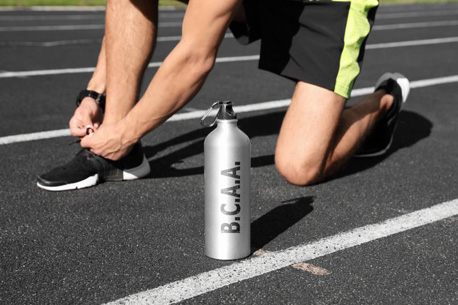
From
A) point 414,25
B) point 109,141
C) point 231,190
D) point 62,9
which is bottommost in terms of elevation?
point 62,9

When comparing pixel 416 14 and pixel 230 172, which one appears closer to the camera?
pixel 230 172

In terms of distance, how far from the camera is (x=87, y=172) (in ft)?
11.1

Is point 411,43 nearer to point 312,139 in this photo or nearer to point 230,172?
point 312,139

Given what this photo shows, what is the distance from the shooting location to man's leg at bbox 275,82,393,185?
A: 3479 millimetres

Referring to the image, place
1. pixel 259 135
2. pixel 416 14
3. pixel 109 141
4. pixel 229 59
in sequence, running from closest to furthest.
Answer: pixel 109 141 < pixel 259 135 < pixel 229 59 < pixel 416 14

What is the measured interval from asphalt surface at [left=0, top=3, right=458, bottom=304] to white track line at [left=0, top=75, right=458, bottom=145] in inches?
3.3

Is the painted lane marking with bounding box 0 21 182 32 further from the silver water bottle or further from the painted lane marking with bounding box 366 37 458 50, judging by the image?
the silver water bottle

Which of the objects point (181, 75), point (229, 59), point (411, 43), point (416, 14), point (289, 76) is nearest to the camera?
point (181, 75)

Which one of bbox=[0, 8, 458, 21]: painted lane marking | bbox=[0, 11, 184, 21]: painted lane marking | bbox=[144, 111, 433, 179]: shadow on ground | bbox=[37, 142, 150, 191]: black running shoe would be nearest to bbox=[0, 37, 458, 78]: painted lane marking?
bbox=[144, 111, 433, 179]: shadow on ground

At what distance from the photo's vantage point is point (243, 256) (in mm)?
2561

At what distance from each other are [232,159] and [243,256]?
1.29 feet

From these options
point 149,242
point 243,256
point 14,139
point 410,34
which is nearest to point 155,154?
point 14,139

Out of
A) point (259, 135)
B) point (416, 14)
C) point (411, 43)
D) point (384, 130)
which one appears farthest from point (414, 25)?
point (384, 130)

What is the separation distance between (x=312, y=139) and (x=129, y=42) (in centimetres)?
111
